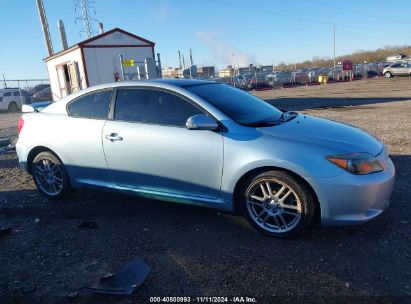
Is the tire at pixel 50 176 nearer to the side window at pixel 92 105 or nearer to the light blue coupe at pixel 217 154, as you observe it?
the light blue coupe at pixel 217 154

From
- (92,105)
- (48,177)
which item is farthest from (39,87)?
(92,105)

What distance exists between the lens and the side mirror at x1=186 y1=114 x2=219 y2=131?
3.71 metres

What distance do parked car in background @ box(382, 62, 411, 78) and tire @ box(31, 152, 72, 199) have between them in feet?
129

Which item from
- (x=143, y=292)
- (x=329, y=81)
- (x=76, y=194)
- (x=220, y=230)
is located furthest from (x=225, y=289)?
(x=329, y=81)

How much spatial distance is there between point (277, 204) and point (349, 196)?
2.22ft

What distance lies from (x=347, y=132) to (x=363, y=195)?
889 mm

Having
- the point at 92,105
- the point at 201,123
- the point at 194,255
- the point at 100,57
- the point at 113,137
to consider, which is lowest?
the point at 194,255

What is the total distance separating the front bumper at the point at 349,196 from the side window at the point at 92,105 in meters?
2.63

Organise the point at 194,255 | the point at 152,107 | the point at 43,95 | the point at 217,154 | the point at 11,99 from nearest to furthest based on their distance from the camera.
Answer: the point at 194,255 → the point at 217,154 → the point at 152,107 → the point at 11,99 → the point at 43,95

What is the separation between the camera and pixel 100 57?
17.4 metres

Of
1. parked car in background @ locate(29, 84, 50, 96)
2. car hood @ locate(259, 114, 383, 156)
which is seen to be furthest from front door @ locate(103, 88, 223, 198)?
parked car in background @ locate(29, 84, 50, 96)

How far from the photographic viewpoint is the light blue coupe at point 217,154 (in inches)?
134

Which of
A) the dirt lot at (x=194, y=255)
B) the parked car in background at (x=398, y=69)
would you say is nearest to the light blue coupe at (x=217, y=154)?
the dirt lot at (x=194, y=255)

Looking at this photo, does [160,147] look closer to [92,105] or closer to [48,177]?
[92,105]
